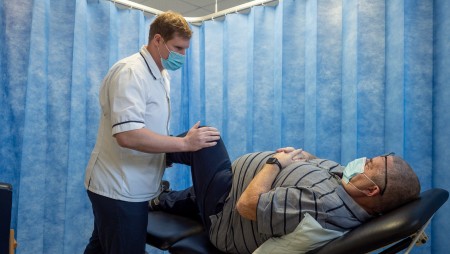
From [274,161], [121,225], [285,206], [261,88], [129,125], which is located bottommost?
[121,225]

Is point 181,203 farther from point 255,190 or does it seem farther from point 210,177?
point 255,190

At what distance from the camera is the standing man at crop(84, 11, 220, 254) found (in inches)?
45.2

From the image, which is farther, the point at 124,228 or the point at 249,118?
the point at 249,118

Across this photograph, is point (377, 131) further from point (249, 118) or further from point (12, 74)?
point (12, 74)

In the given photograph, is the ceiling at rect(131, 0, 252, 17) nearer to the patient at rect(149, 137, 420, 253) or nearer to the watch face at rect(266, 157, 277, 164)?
the patient at rect(149, 137, 420, 253)

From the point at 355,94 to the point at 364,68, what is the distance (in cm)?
12

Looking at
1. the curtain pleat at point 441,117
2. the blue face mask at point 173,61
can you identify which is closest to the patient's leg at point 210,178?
the blue face mask at point 173,61

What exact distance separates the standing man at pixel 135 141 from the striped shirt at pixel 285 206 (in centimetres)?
20

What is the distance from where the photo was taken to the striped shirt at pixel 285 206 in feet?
3.26

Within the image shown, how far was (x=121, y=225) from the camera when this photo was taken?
1170 millimetres

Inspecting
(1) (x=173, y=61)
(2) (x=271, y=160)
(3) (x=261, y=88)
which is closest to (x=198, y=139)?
(2) (x=271, y=160)

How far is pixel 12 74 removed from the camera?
5.51 ft

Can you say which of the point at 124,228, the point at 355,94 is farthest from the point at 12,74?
the point at 355,94

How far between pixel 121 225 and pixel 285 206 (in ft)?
1.79
